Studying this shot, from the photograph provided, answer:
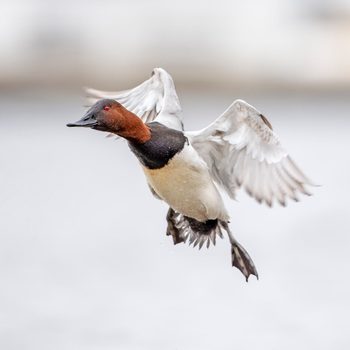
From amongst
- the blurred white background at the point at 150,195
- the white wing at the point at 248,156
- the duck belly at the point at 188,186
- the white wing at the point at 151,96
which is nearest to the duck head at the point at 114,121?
the duck belly at the point at 188,186

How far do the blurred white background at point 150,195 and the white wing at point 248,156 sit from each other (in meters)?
1.16

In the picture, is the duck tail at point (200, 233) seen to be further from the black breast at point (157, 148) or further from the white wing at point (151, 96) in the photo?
the black breast at point (157, 148)

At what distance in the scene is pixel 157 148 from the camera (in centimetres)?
433

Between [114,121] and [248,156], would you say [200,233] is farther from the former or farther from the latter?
Answer: [114,121]

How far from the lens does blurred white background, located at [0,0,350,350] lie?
19.7 ft

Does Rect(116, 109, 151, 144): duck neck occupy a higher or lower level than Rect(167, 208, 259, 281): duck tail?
higher

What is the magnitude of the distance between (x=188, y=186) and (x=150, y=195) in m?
4.49

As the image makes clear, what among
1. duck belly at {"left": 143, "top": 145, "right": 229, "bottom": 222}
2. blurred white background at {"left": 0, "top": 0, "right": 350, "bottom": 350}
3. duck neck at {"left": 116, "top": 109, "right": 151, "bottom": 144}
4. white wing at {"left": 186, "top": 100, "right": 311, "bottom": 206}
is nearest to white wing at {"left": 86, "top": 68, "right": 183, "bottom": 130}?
white wing at {"left": 186, "top": 100, "right": 311, "bottom": 206}

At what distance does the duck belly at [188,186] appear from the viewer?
4379mm

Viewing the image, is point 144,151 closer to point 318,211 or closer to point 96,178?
point 318,211

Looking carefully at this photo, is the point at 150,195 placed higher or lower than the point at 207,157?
lower

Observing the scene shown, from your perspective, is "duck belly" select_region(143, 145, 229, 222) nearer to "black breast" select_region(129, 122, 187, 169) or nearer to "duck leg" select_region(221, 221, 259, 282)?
"black breast" select_region(129, 122, 187, 169)

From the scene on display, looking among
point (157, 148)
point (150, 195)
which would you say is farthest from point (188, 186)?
point (150, 195)

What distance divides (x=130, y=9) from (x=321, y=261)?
20.9 ft
